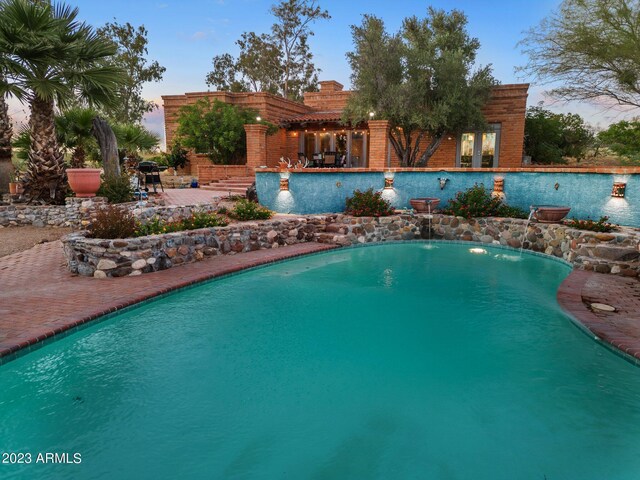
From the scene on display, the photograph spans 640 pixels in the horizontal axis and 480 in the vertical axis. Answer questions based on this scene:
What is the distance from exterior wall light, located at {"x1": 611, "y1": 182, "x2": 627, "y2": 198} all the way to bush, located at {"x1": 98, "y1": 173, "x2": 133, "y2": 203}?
43.9 feet

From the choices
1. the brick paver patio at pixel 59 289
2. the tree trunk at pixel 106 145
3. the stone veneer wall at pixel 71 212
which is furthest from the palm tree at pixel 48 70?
the brick paver patio at pixel 59 289

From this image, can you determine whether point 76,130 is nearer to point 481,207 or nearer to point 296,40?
point 481,207

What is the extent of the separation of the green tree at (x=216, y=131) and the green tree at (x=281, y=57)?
1860 cm

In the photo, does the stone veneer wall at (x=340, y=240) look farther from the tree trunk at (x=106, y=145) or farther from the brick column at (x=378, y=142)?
the tree trunk at (x=106, y=145)

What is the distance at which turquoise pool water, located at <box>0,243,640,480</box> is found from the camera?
3320mm

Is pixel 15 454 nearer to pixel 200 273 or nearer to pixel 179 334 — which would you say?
pixel 179 334

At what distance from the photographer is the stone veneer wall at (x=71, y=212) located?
1090cm

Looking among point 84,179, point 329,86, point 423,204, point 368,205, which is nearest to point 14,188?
point 84,179

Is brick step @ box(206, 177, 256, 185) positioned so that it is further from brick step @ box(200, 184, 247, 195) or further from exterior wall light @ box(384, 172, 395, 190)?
exterior wall light @ box(384, 172, 395, 190)

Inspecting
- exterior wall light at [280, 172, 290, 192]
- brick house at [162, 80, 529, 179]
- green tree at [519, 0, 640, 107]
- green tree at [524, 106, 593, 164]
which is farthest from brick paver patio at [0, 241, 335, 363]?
green tree at [524, 106, 593, 164]

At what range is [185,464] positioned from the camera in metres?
3.28

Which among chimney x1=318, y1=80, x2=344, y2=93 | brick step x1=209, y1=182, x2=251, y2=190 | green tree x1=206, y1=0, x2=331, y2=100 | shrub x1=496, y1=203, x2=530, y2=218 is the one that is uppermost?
green tree x1=206, y1=0, x2=331, y2=100

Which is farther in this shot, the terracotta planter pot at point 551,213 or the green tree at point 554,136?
the green tree at point 554,136

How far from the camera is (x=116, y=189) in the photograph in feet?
39.7
